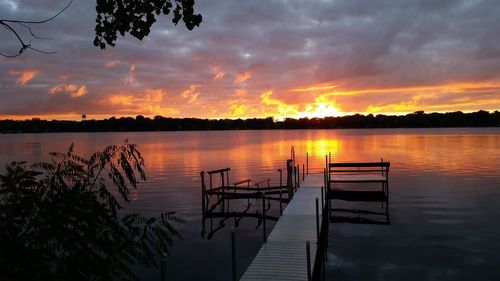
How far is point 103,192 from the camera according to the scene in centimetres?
538

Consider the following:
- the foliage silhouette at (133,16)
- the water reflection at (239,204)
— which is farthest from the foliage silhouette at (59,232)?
the water reflection at (239,204)

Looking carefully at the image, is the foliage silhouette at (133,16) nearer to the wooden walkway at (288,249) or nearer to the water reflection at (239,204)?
the wooden walkway at (288,249)

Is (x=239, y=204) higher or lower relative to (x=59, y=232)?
lower

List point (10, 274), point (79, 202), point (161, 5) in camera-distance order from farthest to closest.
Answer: point (161, 5) < point (79, 202) < point (10, 274)

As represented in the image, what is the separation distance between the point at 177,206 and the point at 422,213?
18.0 meters

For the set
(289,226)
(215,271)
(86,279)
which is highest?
(86,279)

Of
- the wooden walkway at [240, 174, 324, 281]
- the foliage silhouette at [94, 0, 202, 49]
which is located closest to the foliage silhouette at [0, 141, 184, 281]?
the foliage silhouette at [94, 0, 202, 49]

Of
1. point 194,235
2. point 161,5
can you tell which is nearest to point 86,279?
point 161,5

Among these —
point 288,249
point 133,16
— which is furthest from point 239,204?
point 133,16

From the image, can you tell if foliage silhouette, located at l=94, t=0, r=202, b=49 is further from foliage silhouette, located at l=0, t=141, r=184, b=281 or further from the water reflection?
the water reflection

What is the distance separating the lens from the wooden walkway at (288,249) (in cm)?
1254

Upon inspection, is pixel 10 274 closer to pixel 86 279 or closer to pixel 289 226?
pixel 86 279

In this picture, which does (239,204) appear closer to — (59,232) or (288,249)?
(288,249)

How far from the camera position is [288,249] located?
14867 mm
